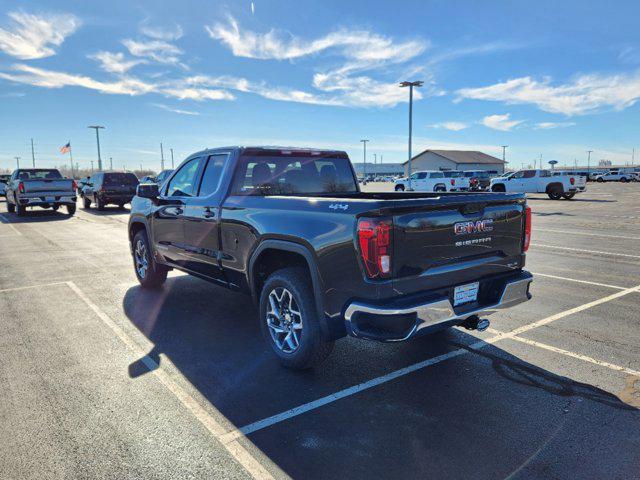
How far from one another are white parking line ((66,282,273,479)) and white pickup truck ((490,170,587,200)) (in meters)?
27.9

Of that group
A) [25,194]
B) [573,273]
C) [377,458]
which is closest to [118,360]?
[377,458]

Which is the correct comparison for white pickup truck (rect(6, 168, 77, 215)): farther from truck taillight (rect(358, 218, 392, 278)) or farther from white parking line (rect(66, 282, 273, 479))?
truck taillight (rect(358, 218, 392, 278))

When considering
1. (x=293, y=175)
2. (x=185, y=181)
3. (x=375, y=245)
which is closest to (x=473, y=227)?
(x=375, y=245)

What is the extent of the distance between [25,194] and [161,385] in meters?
18.2

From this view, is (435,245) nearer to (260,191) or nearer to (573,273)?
(260,191)

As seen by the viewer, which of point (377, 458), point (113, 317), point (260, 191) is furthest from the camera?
point (113, 317)

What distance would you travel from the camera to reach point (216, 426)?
3102 mm

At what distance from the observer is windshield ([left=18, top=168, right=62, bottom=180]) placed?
19.4 m

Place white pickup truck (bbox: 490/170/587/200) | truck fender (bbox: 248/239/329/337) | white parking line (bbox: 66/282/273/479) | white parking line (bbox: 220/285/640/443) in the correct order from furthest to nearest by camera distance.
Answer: white pickup truck (bbox: 490/170/587/200) < truck fender (bbox: 248/239/329/337) < white parking line (bbox: 220/285/640/443) < white parking line (bbox: 66/282/273/479)

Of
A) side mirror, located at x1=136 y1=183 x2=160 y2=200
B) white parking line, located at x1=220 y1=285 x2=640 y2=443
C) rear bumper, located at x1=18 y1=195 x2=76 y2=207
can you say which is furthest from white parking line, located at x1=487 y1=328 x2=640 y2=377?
rear bumper, located at x1=18 y1=195 x2=76 y2=207

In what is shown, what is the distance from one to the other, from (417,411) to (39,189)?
64.9 ft

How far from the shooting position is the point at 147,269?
6.71m

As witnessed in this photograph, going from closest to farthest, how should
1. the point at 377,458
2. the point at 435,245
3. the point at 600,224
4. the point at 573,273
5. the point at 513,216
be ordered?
1. the point at 377,458
2. the point at 435,245
3. the point at 513,216
4. the point at 573,273
5. the point at 600,224

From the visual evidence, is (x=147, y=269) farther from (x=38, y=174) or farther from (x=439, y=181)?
(x=439, y=181)
